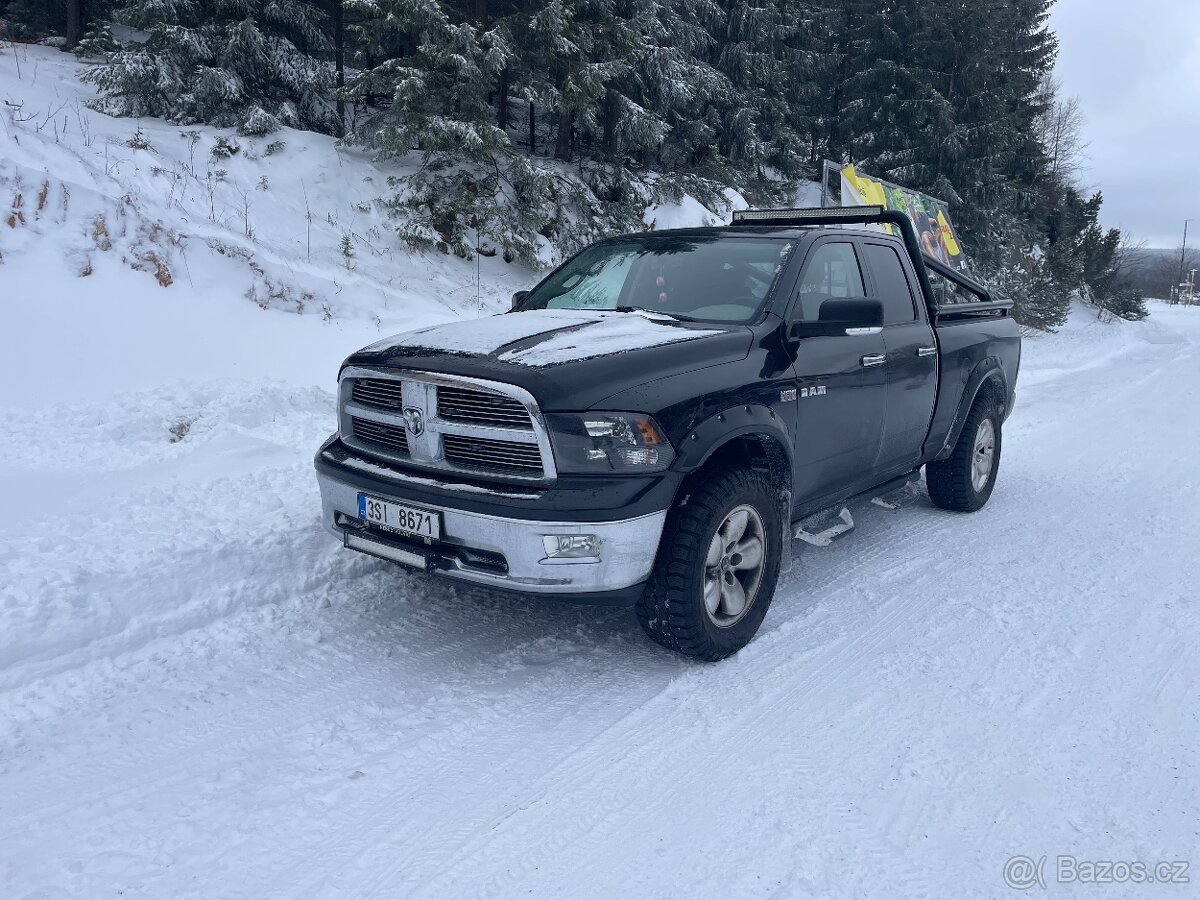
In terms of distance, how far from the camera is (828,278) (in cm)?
450

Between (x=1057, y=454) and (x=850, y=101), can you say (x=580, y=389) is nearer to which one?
(x=1057, y=454)

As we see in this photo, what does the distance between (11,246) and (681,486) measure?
703 centimetres

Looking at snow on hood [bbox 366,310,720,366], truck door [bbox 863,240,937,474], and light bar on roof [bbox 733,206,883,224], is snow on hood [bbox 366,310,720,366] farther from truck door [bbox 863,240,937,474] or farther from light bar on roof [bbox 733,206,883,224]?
light bar on roof [bbox 733,206,883,224]

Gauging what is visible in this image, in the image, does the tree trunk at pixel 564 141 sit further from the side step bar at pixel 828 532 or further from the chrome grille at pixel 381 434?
the chrome grille at pixel 381 434

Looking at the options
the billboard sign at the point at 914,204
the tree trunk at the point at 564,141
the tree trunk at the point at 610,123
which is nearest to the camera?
the tree trunk at the point at 610,123

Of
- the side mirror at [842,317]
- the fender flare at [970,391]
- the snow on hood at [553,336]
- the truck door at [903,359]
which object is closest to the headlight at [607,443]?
the snow on hood at [553,336]

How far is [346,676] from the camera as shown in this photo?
3418 mm

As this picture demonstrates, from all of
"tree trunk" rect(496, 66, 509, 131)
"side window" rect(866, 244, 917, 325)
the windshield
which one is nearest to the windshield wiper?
the windshield

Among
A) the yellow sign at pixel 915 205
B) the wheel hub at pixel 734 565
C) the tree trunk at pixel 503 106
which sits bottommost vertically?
the wheel hub at pixel 734 565

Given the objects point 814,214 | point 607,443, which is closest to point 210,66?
point 814,214

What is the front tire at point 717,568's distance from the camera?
11.1ft

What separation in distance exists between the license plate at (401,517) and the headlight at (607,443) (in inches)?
22.9

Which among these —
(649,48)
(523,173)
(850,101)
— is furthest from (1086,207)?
(523,173)

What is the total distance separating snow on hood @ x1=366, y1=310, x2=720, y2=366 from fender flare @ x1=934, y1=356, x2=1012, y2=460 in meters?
2.67
